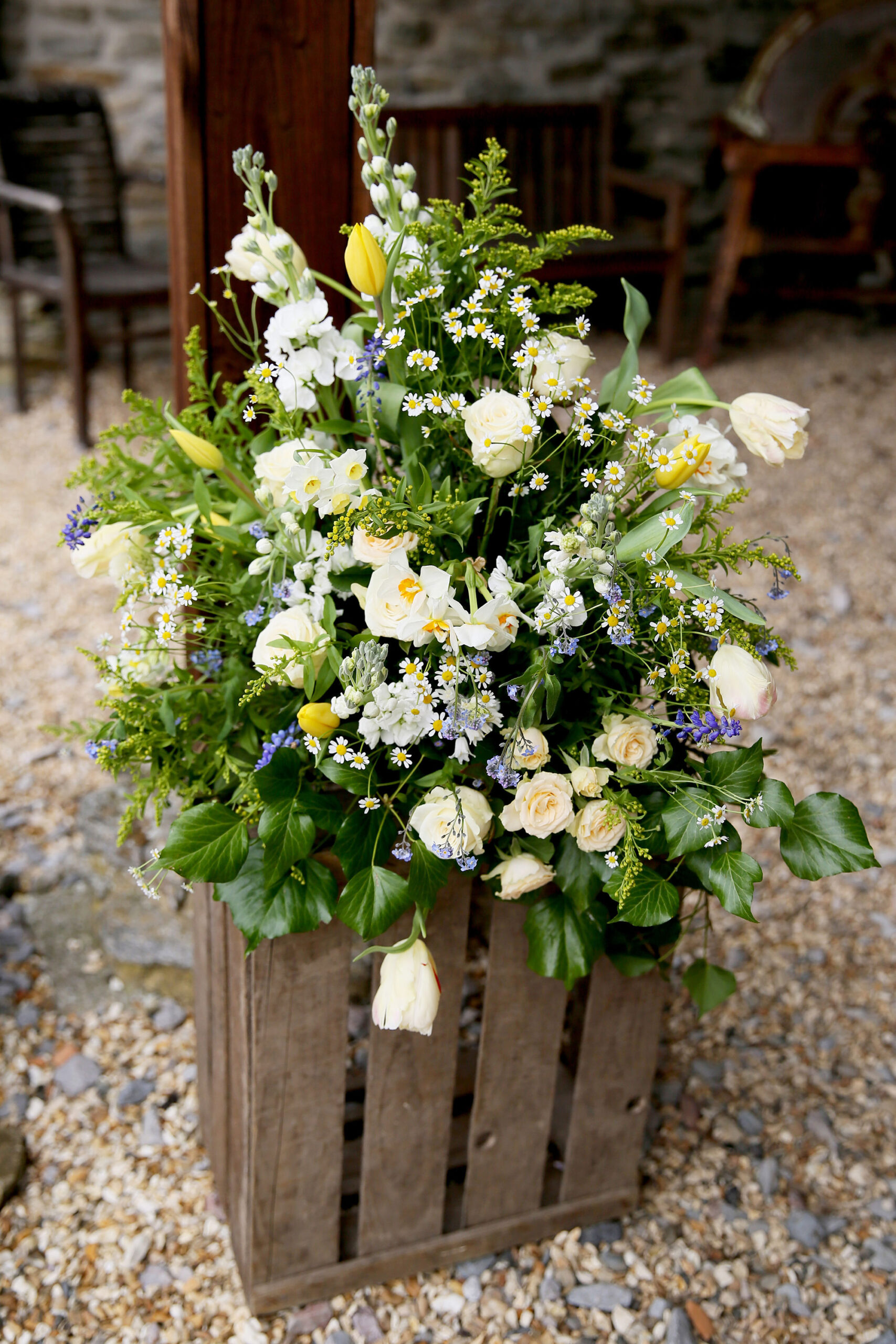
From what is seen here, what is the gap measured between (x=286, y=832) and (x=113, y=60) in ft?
15.1

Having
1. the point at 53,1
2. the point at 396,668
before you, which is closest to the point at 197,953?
the point at 396,668

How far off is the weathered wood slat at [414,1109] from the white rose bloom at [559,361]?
0.52 meters

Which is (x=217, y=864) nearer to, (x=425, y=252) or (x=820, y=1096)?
(x=425, y=252)

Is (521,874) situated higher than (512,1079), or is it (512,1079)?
(521,874)

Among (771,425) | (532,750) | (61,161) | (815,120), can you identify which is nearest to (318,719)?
(532,750)

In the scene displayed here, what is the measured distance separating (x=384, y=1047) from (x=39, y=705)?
5.69 feet

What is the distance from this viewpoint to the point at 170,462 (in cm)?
130

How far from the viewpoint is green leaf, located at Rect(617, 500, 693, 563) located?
1.00m

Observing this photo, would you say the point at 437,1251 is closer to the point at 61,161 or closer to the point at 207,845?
the point at 207,845

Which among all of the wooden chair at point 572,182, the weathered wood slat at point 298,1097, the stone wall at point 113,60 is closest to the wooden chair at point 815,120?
the wooden chair at point 572,182

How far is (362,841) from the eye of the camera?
110 cm

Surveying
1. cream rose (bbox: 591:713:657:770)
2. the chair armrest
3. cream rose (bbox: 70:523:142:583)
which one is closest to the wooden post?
cream rose (bbox: 70:523:142:583)

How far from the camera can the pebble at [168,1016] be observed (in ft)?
A: 6.15

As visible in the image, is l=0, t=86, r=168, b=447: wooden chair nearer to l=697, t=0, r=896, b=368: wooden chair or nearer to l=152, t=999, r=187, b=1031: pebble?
l=697, t=0, r=896, b=368: wooden chair
